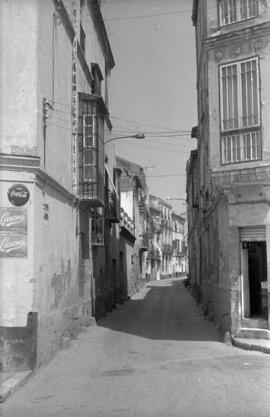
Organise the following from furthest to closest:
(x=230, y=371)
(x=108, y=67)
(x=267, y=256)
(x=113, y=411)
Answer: (x=108, y=67)
(x=267, y=256)
(x=230, y=371)
(x=113, y=411)

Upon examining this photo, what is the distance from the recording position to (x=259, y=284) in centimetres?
1458

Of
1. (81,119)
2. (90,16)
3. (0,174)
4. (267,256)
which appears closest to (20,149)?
(0,174)

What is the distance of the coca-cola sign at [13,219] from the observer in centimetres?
982

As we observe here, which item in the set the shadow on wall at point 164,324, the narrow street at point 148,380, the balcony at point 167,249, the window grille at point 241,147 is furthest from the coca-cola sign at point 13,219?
the balcony at point 167,249

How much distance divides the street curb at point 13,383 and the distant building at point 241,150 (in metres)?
5.81

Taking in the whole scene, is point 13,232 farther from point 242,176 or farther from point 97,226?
point 97,226

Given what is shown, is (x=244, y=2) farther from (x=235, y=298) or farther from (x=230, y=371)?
(x=230, y=371)

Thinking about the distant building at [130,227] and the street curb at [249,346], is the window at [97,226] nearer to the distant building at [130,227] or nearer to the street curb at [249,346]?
the street curb at [249,346]

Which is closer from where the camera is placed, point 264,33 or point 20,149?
point 20,149

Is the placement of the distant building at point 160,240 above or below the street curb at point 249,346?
above

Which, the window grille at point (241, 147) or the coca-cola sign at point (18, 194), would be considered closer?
the coca-cola sign at point (18, 194)

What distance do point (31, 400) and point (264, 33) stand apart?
10.2m

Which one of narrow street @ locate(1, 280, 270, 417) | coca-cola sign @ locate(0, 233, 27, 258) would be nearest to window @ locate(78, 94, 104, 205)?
narrow street @ locate(1, 280, 270, 417)

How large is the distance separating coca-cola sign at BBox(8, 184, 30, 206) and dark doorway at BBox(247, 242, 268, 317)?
6.33 meters
